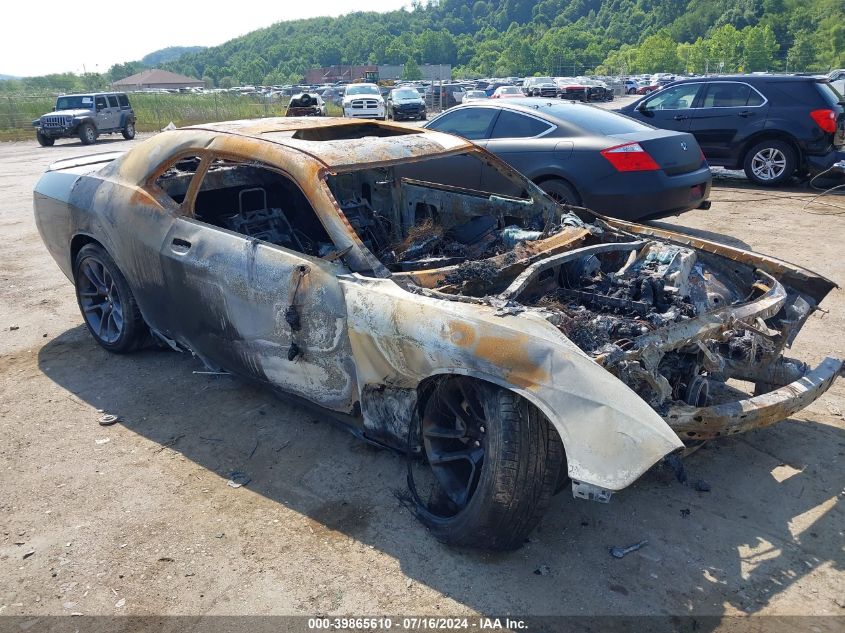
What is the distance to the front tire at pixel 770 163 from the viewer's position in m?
10.8

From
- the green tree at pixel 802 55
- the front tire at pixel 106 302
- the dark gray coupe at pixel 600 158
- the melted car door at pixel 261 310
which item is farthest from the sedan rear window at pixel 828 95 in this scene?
the green tree at pixel 802 55

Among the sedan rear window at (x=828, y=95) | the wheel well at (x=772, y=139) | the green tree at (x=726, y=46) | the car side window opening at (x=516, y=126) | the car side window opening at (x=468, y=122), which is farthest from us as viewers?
the green tree at (x=726, y=46)

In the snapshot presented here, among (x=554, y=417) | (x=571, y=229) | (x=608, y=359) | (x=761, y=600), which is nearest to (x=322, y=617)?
(x=554, y=417)

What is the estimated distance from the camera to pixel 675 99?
11.5m

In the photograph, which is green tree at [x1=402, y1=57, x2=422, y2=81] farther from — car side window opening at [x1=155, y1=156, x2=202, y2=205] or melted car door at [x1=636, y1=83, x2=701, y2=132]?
car side window opening at [x1=155, y1=156, x2=202, y2=205]

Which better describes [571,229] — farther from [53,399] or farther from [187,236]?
[53,399]

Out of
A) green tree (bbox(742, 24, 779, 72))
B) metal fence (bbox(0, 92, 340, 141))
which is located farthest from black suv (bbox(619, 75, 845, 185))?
green tree (bbox(742, 24, 779, 72))

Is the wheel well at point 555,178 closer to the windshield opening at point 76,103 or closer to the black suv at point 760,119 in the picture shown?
the black suv at point 760,119

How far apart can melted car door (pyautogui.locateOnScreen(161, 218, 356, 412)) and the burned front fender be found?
0.51 feet

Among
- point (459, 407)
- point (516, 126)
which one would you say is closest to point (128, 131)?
point (516, 126)

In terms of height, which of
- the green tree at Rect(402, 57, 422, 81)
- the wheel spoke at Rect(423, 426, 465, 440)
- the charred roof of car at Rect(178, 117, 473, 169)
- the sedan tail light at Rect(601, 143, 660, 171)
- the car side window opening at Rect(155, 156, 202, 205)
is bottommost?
the green tree at Rect(402, 57, 422, 81)

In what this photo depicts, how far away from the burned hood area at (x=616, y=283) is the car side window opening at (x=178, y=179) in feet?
3.35

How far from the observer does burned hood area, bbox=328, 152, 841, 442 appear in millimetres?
3057

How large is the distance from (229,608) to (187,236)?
2190 mm
